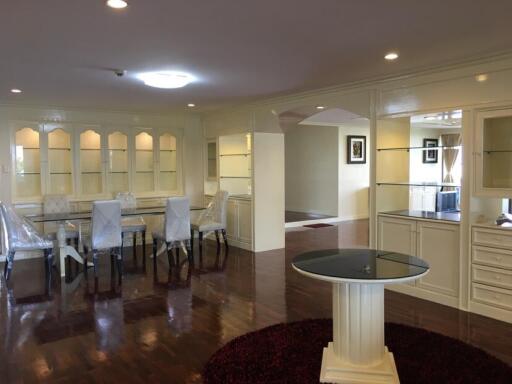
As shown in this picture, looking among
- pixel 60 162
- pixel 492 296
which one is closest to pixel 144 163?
pixel 60 162

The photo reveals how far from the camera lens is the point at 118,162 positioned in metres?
7.66

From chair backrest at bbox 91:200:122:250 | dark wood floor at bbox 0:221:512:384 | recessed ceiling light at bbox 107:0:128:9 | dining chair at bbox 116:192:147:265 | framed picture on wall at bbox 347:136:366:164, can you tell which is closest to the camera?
recessed ceiling light at bbox 107:0:128:9

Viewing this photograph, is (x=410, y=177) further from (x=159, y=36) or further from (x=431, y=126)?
(x=159, y=36)

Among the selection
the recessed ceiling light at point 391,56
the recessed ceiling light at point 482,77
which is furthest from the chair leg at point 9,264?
the recessed ceiling light at point 482,77

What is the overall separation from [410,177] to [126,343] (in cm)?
351

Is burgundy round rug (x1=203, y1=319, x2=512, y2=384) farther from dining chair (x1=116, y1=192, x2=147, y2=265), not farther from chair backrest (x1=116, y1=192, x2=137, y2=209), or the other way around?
chair backrest (x1=116, y1=192, x2=137, y2=209)

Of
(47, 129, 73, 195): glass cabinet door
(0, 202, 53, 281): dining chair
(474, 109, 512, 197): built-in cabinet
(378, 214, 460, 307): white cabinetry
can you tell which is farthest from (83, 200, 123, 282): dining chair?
(474, 109, 512, 197): built-in cabinet

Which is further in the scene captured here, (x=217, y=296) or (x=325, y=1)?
(x=217, y=296)

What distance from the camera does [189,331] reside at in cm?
365

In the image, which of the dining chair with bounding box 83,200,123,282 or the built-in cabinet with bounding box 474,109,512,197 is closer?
the built-in cabinet with bounding box 474,109,512,197

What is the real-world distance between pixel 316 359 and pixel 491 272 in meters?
2.01

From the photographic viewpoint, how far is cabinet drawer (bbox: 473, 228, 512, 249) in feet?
12.5

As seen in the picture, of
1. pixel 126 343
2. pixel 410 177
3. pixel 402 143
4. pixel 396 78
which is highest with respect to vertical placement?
pixel 396 78

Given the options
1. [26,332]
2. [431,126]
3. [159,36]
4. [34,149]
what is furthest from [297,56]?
[34,149]
